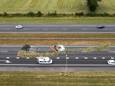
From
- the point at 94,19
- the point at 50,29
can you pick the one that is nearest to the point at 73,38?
the point at 50,29

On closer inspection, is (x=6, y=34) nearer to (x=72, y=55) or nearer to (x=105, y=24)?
(x=72, y=55)

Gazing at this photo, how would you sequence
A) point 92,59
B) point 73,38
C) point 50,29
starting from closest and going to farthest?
point 92,59, point 73,38, point 50,29

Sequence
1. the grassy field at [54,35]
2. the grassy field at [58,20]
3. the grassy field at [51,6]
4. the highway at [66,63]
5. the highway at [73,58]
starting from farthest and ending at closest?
the grassy field at [51,6] < the grassy field at [58,20] < the grassy field at [54,35] < the highway at [73,58] < the highway at [66,63]

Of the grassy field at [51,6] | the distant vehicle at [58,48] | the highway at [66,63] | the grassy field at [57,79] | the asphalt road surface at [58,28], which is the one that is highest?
the grassy field at [51,6]

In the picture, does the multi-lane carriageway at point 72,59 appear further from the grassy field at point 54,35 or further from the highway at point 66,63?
the grassy field at point 54,35

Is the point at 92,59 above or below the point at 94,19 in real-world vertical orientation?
below

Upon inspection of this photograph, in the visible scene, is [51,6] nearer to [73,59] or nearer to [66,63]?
[73,59]

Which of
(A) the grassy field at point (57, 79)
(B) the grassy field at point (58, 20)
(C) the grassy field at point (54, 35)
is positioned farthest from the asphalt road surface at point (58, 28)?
(A) the grassy field at point (57, 79)
